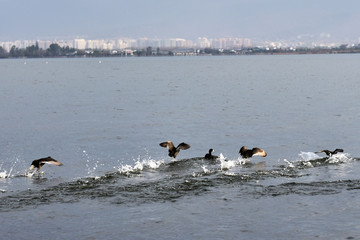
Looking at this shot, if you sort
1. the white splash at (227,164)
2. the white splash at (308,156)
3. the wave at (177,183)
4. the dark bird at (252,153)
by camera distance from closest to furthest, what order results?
the wave at (177,183) → the white splash at (227,164) → the dark bird at (252,153) → the white splash at (308,156)

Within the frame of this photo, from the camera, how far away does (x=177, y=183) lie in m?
18.6

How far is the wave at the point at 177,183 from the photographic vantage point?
1700 cm

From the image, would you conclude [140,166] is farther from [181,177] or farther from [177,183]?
[177,183]

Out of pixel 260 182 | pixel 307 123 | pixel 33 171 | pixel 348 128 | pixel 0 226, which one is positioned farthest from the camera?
pixel 307 123

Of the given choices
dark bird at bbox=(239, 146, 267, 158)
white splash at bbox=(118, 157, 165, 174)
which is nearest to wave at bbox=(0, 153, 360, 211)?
white splash at bbox=(118, 157, 165, 174)

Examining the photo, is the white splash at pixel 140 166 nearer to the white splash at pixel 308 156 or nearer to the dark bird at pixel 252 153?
the dark bird at pixel 252 153

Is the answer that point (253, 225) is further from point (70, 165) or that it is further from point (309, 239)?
point (70, 165)

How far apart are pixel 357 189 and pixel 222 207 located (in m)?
4.00

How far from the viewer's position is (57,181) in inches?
772

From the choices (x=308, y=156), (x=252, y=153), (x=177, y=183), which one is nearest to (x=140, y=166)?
(x=177, y=183)

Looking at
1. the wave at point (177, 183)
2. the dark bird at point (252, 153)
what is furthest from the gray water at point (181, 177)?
the dark bird at point (252, 153)

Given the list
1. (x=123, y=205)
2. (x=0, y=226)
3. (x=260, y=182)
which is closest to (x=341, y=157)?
(x=260, y=182)

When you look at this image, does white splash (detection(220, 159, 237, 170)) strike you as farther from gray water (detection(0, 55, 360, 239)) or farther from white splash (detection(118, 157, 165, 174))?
white splash (detection(118, 157, 165, 174))

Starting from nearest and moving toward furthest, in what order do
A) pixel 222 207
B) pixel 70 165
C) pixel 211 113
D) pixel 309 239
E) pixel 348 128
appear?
1. pixel 309 239
2. pixel 222 207
3. pixel 70 165
4. pixel 348 128
5. pixel 211 113
